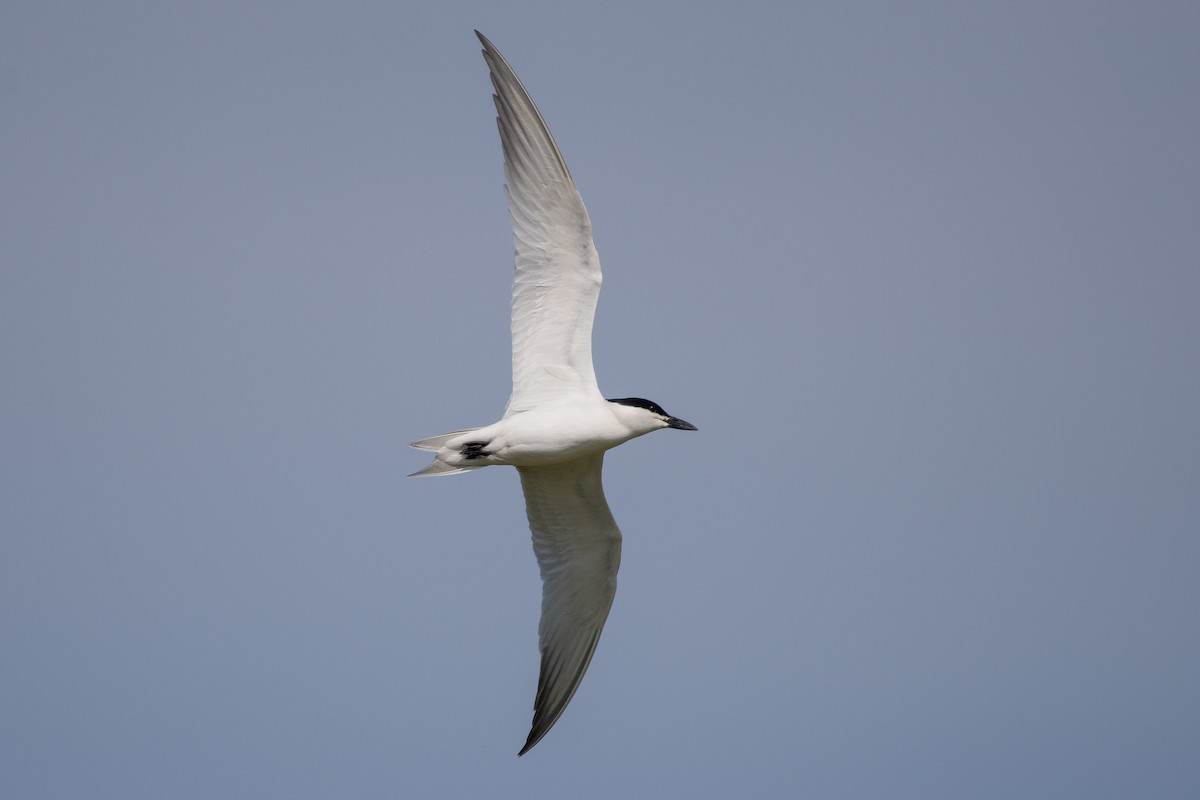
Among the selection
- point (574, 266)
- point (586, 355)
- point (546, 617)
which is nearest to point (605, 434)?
→ point (586, 355)

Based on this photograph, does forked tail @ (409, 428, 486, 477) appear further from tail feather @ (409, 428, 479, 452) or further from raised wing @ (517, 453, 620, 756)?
raised wing @ (517, 453, 620, 756)

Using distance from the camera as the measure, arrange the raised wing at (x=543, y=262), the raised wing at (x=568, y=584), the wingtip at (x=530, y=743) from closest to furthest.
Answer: the raised wing at (x=543, y=262), the wingtip at (x=530, y=743), the raised wing at (x=568, y=584)

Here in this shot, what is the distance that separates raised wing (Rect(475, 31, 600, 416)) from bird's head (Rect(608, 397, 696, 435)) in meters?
0.32

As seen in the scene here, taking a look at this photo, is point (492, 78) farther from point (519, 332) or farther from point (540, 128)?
point (519, 332)

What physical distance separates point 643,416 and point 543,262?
6.11 feet

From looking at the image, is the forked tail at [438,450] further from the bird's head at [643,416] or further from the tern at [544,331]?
the bird's head at [643,416]

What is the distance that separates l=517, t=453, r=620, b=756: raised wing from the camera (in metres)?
15.2

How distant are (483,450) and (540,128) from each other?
10.6 ft

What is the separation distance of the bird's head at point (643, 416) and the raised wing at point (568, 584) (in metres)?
1.55

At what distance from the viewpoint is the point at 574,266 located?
13.5 metres

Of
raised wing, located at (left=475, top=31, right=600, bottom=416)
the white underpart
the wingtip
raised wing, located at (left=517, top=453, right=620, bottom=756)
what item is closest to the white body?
the white underpart

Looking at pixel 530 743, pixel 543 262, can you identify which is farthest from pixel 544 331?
pixel 530 743

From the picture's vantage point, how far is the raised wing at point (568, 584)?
15.2 meters

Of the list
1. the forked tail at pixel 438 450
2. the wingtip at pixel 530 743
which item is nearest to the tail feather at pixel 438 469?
the forked tail at pixel 438 450
